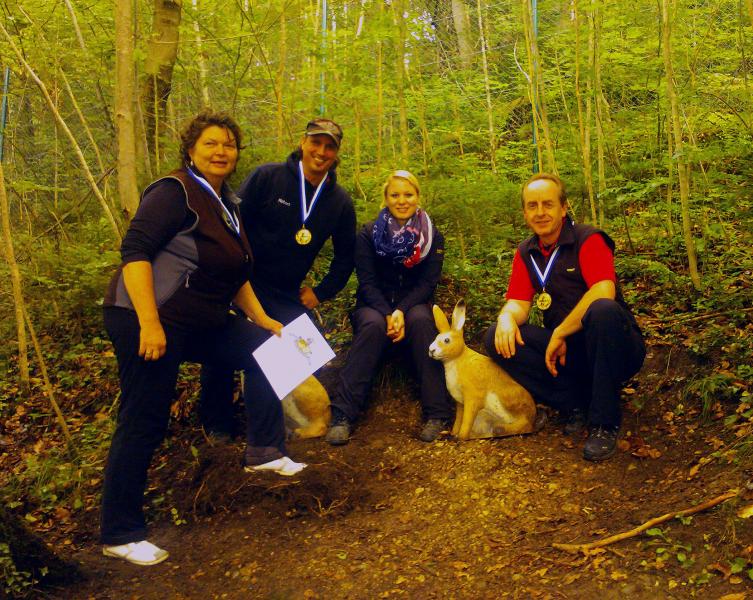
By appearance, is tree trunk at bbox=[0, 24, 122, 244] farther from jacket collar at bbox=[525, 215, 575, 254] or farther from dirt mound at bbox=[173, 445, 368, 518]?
jacket collar at bbox=[525, 215, 575, 254]

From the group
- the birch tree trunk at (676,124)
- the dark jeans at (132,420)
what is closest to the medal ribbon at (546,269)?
the birch tree trunk at (676,124)

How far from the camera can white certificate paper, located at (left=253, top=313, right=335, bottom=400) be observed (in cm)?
406

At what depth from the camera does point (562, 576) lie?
298 cm

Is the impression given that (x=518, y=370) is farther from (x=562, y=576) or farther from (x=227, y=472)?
(x=227, y=472)

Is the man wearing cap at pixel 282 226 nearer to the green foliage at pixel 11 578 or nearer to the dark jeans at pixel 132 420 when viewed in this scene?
the dark jeans at pixel 132 420

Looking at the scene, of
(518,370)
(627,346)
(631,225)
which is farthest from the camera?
(631,225)

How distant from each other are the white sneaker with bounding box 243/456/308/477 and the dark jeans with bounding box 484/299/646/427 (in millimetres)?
1508

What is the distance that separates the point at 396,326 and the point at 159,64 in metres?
4.67

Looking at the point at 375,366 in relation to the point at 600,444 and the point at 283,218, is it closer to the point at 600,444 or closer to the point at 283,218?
the point at 283,218

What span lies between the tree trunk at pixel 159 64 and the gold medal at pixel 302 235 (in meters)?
3.22

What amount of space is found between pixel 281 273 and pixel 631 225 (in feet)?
12.9

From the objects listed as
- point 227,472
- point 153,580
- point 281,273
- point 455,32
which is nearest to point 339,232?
point 281,273

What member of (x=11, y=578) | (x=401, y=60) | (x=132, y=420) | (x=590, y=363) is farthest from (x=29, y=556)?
(x=401, y=60)

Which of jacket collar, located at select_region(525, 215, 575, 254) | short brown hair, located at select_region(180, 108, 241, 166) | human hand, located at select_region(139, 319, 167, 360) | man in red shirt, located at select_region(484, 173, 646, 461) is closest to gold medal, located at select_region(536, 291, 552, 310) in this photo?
man in red shirt, located at select_region(484, 173, 646, 461)
